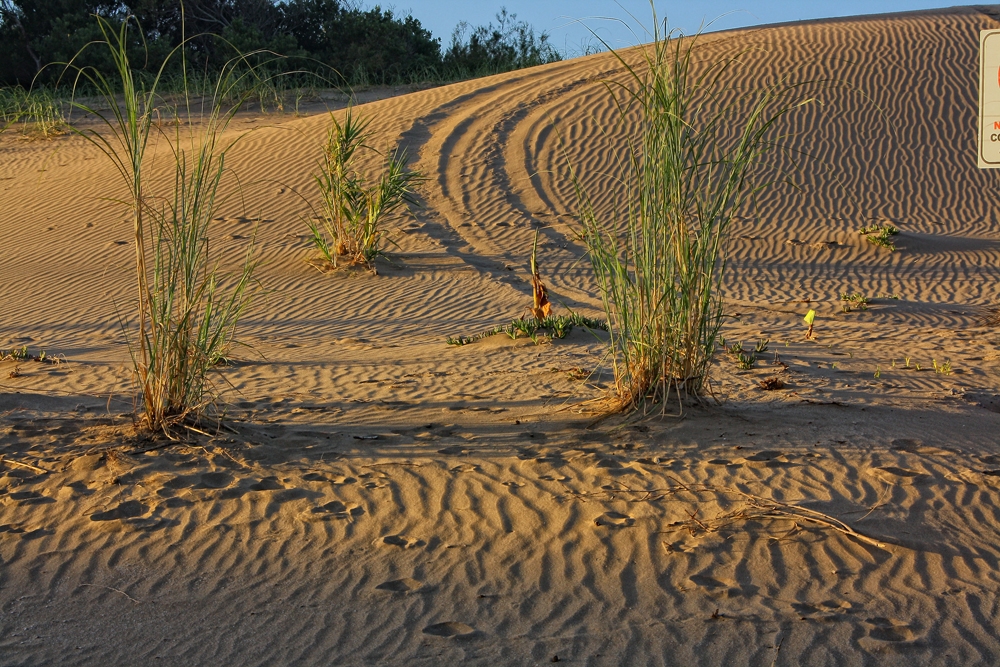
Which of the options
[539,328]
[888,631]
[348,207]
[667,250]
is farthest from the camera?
[348,207]

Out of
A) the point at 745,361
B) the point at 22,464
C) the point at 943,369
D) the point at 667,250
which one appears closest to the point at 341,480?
the point at 22,464

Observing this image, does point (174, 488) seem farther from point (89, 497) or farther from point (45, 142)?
point (45, 142)

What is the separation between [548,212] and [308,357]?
6.08 metres

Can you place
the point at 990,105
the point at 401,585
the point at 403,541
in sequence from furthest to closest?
the point at 990,105
the point at 403,541
the point at 401,585

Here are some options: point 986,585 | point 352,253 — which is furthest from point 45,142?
point 986,585

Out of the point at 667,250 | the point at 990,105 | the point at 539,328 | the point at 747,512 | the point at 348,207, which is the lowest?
the point at 539,328

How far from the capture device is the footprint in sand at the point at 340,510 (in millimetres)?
3371

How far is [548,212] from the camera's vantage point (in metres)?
11.7

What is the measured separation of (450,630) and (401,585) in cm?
30

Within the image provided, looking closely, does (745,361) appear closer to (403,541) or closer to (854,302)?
(403,541)

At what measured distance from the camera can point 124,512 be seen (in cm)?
338

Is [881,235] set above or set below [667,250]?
below

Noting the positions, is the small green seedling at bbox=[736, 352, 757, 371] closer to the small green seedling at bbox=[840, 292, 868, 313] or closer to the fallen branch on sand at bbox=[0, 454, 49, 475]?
the small green seedling at bbox=[840, 292, 868, 313]

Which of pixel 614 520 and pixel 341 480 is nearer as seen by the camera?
pixel 614 520
